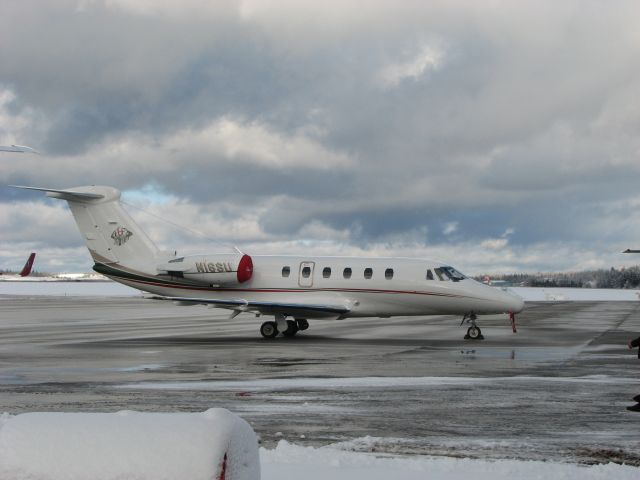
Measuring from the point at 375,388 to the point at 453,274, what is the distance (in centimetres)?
1302

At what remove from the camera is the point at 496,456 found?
7.73 metres

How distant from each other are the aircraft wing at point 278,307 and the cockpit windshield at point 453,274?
10.8 feet

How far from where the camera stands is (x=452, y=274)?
2538 cm

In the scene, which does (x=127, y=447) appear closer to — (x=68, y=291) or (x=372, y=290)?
(x=372, y=290)

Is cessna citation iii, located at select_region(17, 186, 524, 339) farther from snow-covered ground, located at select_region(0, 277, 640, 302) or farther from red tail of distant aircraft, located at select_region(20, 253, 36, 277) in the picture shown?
red tail of distant aircraft, located at select_region(20, 253, 36, 277)

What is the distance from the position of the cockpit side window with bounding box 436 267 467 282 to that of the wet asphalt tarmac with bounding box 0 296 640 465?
2100 millimetres

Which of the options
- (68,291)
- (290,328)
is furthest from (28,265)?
(290,328)

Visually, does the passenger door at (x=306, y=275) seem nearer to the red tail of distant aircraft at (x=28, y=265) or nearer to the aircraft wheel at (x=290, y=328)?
the aircraft wheel at (x=290, y=328)

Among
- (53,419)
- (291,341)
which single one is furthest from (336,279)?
(53,419)

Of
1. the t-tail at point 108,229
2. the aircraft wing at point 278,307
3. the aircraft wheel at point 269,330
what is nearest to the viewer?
the aircraft wing at point 278,307

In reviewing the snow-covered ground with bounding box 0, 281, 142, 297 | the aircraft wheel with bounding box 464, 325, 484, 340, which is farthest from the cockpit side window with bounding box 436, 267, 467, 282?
the snow-covered ground with bounding box 0, 281, 142, 297

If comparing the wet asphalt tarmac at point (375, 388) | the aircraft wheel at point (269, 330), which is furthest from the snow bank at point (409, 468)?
the aircraft wheel at point (269, 330)

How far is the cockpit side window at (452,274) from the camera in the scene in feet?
82.9

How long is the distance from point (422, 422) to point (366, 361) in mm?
8190
